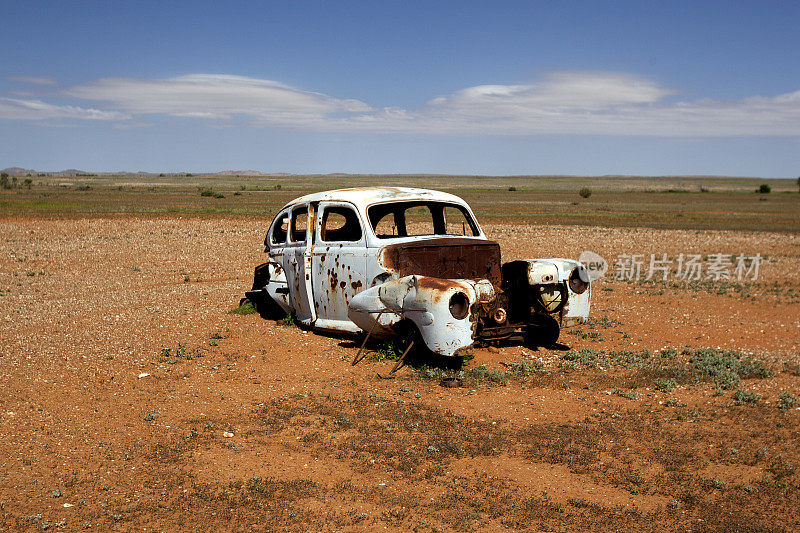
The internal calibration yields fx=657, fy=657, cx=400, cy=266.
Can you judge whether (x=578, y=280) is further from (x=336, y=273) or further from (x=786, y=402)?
(x=336, y=273)

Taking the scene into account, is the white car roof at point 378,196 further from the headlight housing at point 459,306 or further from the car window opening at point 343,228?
the headlight housing at point 459,306

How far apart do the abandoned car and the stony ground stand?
1.75ft

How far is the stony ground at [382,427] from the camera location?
15.8 feet

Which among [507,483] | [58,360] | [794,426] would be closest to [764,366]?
[794,426]

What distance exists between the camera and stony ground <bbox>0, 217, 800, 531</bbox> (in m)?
4.80

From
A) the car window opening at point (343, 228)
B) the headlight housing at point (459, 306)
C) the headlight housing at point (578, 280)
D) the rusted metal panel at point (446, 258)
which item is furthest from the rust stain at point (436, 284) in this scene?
the headlight housing at point (578, 280)

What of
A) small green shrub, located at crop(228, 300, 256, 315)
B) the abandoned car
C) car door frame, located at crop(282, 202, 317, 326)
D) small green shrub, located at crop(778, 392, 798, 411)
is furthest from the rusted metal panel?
small green shrub, located at crop(228, 300, 256, 315)

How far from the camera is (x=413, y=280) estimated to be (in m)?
7.43

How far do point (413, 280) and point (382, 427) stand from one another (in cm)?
180

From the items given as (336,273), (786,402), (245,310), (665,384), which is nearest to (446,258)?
(336,273)

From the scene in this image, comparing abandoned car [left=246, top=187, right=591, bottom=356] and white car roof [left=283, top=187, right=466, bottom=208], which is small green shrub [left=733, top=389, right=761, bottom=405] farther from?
white car roof [left=283, top=187, right=466, bottom=208]

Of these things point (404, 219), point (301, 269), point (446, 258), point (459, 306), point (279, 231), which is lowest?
point (459, 306)

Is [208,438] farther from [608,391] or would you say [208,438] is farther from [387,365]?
[608,391]

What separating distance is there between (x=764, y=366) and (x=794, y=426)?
230cm
